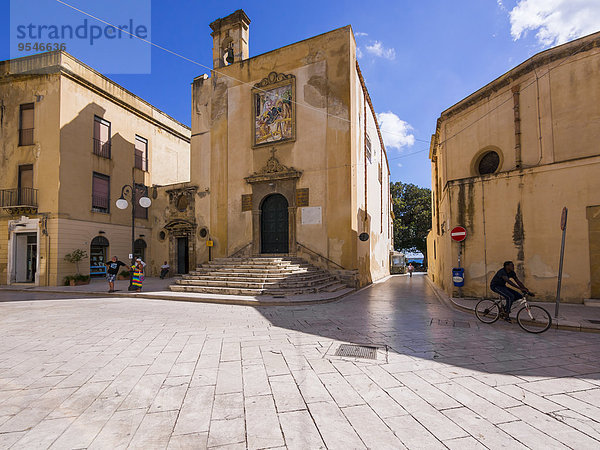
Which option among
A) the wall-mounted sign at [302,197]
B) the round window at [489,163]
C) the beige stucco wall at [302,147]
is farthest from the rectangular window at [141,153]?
the round window at [489,163]

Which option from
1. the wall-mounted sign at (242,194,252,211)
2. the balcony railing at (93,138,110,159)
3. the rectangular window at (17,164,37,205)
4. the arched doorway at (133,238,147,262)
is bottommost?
the arched doorway at (133,238,147,262)

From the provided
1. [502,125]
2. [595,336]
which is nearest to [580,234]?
[595,336]

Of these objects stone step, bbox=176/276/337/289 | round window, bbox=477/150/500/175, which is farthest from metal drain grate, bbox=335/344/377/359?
round window, bbox=477/150/500/175

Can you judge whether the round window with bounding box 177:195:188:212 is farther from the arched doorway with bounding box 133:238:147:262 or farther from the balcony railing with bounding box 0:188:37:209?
the balcony railing with bounding box 0:188:37:209

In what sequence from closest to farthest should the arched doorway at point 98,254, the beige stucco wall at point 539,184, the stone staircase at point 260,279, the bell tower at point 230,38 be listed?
1. the beige stucco wall at point 539,184
2. the stone staircase at point 260,279
3. the bell tower at point 230,38
4. the arched doorway at point 98,254

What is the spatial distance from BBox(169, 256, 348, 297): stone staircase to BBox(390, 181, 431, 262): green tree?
27.1 metres

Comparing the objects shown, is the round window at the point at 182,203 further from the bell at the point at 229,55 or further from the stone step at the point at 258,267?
the bell at the point at 229,55

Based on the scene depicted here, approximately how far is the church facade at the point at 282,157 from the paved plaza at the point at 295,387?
29.8ft

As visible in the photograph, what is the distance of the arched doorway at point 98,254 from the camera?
18.6 metres

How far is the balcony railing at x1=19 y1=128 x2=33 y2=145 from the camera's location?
57.3 feet

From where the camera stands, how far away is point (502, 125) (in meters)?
12.0

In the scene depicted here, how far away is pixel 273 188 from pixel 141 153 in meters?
11.9

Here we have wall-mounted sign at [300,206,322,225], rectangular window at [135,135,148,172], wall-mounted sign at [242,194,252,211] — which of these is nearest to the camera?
wall-mounted sign at [300,206,322,225]

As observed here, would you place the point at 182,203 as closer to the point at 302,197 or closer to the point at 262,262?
the point at 302,197
